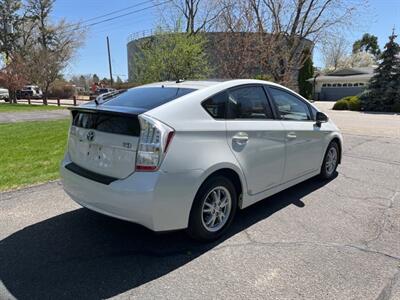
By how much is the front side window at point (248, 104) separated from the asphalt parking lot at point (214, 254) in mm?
1226

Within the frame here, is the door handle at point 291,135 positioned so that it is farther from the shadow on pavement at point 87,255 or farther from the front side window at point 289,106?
the shadow on pavement at point 87,255

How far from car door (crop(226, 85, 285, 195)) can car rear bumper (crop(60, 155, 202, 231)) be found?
0.72 meters

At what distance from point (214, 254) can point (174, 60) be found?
1185 centimetres

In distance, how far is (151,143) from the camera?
9.43 ft

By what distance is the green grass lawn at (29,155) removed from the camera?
5383mm

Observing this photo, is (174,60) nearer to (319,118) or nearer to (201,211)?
A: (319,118)

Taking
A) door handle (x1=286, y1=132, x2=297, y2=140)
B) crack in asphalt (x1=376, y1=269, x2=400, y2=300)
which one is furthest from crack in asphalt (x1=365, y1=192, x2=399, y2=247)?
door handle (x1=286, y1=132, x2=297, y2=140)

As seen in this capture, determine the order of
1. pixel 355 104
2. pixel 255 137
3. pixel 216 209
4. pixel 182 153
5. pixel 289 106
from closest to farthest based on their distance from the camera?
pixel 182 153, pixel 216 209, pixel 255 137, pixel 289 106, pixel 355 104

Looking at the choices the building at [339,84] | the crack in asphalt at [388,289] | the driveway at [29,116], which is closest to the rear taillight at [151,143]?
the crack in asphalt at [388,289]

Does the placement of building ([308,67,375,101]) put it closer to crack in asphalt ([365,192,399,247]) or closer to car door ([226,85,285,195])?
crack in asphalt ([365,192,399,247])

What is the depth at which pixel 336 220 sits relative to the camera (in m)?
4.01

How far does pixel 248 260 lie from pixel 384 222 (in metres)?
1.94

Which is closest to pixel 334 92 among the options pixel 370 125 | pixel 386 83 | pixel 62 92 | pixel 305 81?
pixel 305 81

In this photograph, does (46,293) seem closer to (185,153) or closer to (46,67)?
(185,153)
